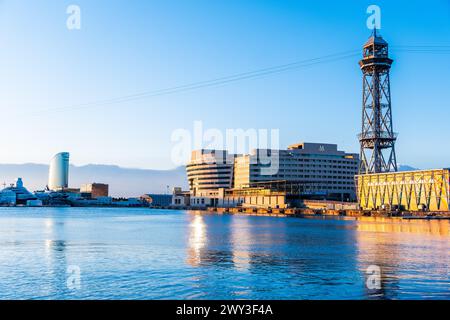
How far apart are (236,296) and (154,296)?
4454mm

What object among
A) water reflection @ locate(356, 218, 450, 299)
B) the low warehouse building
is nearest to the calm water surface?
water reflection @ locate(356, 218, 450, 299)

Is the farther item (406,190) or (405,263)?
(406,190)

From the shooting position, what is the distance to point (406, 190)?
12475cm

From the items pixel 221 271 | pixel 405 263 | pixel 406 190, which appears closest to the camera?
pixel 221 271

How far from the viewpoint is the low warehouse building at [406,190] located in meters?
113

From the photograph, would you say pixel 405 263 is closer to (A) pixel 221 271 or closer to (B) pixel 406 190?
(A) pixel 221 271

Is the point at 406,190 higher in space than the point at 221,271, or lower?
higher

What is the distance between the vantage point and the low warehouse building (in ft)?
372

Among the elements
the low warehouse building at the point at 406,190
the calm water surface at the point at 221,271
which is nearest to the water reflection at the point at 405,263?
the calm water surface at the point at 221,271

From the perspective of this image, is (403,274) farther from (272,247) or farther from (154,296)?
(272,247)

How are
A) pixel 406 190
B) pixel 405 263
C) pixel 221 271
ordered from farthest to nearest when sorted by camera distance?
1. pixel 406 190
2. pixel 405 263
3. pixel 221 271

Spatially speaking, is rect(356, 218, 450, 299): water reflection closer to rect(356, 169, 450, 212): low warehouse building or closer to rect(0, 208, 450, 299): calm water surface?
rect(0, 208, 450, 299): calm water surface

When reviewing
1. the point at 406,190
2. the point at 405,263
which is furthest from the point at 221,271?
the point at 406,190

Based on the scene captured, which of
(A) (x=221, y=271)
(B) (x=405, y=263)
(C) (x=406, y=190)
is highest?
(C) (x=406, y=190)
